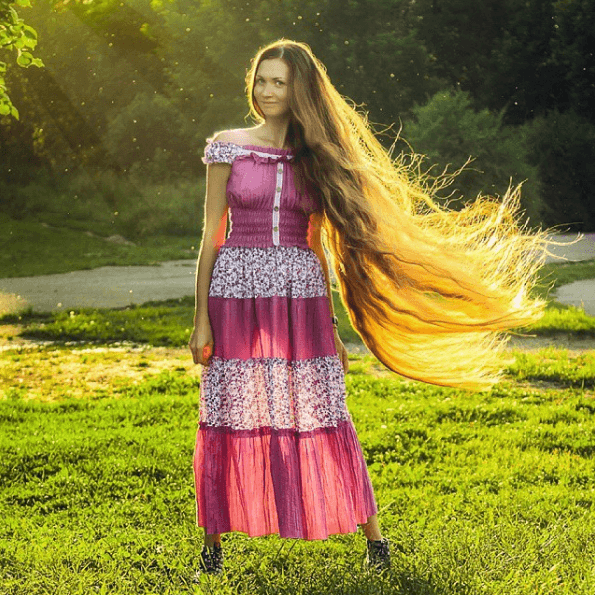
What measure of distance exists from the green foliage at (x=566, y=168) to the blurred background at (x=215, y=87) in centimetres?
4

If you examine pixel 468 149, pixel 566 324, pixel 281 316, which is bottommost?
pixel 566 324

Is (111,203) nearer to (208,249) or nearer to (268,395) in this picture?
(208,249)

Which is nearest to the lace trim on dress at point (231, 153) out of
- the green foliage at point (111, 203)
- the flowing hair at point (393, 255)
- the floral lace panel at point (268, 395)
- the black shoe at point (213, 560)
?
the flowing hair at point (393, 255)

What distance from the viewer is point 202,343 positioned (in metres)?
3.52

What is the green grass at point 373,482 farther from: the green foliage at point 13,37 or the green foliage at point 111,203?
the green foliage at point 111,203

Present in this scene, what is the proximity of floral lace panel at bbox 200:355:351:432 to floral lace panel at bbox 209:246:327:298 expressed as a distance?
0.84 feet

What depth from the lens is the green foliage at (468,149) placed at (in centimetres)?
2070

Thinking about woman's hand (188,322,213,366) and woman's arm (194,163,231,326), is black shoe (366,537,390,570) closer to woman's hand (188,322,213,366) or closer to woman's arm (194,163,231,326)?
woman's hand (188,322,213,366)

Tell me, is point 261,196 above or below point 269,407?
above

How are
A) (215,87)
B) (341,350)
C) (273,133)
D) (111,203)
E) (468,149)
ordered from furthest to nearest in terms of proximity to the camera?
(215,87), (111,203), (468,149), (341,350), (273,133)

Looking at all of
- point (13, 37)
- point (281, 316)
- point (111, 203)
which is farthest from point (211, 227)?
point (111, 203)

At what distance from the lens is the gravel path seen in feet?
39.5

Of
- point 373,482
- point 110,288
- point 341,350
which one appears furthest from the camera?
point 110,288

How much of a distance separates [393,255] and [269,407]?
0.81 metres
